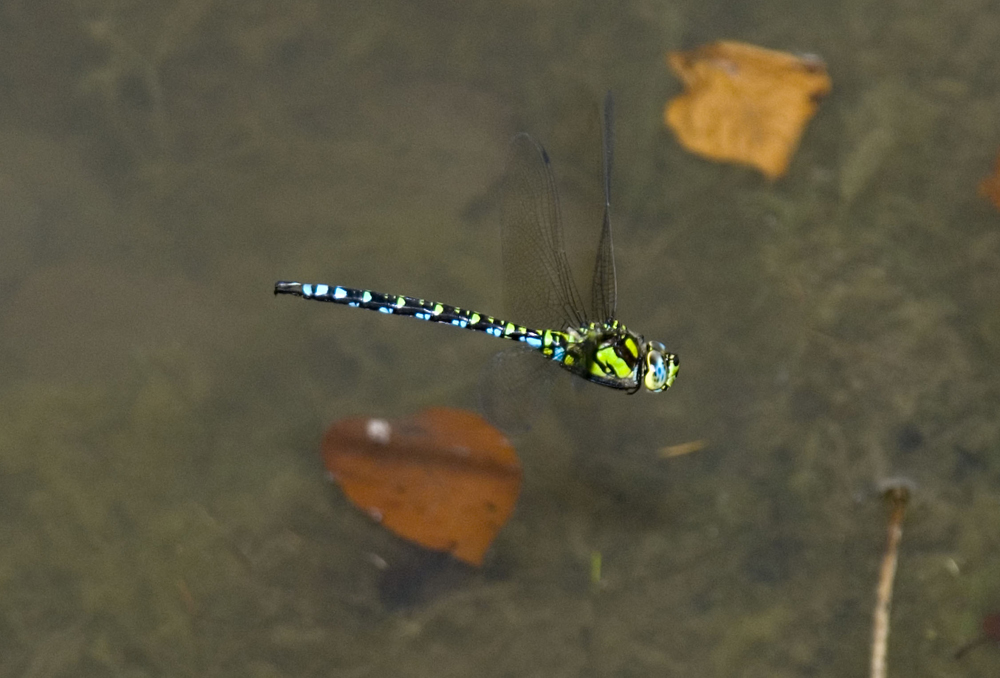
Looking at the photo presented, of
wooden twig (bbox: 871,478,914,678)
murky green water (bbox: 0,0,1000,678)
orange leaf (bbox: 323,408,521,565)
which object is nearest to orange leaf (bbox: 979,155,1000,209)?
murky green water (bbox: 0,0,1000,678)

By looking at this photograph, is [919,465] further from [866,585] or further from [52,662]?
[52,662]

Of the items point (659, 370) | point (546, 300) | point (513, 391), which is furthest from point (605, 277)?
point (513, 391)

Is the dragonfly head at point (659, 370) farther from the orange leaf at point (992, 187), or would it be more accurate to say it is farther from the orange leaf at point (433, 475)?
the orange leaf at point (992, 187)

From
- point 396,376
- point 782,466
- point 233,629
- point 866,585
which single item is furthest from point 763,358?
point 233,629

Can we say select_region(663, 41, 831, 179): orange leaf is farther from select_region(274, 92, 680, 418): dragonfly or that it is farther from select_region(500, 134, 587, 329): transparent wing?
select_region(500, 134, 587, 329): transparent wing

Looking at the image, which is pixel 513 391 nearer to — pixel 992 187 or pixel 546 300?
pixel 546 300

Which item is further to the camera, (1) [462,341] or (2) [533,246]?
(1) [462,341]
